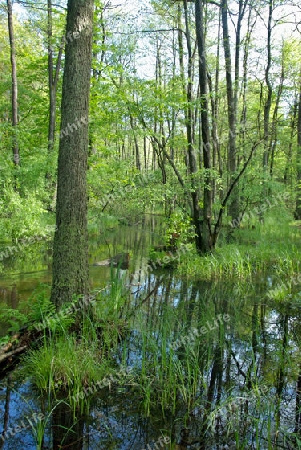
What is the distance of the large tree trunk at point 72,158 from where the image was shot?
173 inches

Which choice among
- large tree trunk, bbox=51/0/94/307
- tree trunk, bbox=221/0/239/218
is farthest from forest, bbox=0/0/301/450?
tree trunk, bbox=221/0/239/218

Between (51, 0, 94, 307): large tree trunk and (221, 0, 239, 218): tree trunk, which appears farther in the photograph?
(221, 0, 239, 218): tree trunk

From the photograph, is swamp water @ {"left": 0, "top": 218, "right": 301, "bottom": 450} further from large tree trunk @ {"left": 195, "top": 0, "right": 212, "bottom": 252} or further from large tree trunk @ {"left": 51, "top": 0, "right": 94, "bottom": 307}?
large tree trunk @ {"left": 195, "top": 0, "right": 212, "bottom": 252}

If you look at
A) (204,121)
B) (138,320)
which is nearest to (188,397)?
(138,320)

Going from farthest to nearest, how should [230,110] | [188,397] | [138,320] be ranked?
[230,110]
[138,320]
[188,397]

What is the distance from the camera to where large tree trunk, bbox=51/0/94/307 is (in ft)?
14.5

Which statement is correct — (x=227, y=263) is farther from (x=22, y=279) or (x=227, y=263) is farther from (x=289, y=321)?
(x=22, y=279)

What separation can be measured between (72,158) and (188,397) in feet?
10.5

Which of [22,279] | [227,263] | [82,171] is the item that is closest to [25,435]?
[82,171]

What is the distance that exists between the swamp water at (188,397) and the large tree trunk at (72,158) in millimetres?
1226

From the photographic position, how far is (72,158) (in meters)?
4.44

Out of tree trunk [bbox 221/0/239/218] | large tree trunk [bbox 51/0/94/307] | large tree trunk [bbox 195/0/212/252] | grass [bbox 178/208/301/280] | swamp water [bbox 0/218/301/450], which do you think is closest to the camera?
swamp water [bbox 0/218/301/450]

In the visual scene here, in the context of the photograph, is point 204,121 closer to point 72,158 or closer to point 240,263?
point 240,263

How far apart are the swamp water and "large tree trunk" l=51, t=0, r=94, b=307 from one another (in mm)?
1226
